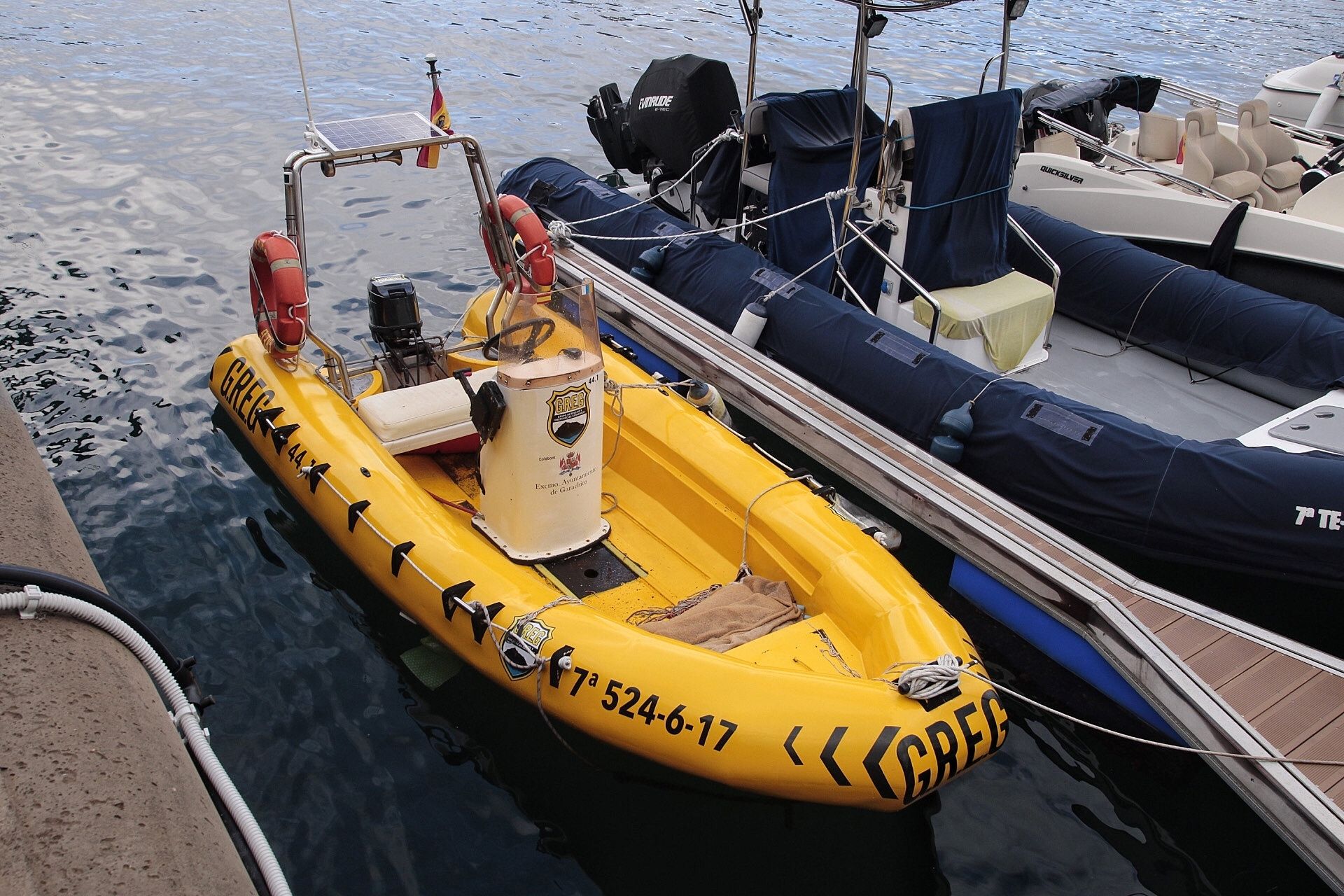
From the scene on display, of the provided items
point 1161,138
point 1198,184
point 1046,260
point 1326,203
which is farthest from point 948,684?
point 1161,138

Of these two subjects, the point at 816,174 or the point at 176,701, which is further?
the point at 816,174

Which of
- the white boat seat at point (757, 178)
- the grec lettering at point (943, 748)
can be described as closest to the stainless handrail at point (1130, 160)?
the white boat seat at point (757, 178)

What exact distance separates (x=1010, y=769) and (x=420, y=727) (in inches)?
94.6

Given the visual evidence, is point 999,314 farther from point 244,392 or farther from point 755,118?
point 244,392

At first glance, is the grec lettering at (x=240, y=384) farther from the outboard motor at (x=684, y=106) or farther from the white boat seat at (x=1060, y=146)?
the white boat seat at (x=1060, y=146)

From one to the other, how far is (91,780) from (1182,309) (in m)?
6.09

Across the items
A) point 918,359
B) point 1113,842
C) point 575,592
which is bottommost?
point 1113,842

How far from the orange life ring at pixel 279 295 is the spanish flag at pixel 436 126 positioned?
0.75 meters

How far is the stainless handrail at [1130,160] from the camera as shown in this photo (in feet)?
22.7

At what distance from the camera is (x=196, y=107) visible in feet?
36.9

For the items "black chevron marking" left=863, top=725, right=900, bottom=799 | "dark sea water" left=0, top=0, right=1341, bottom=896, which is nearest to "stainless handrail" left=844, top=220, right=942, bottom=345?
"dark sea water" left=0, top=0, right=1341, bottom=896

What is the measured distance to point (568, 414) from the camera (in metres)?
4.07

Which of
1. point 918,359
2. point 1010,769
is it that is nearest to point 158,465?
point 918,359

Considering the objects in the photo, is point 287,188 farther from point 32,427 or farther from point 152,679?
point 152,679
